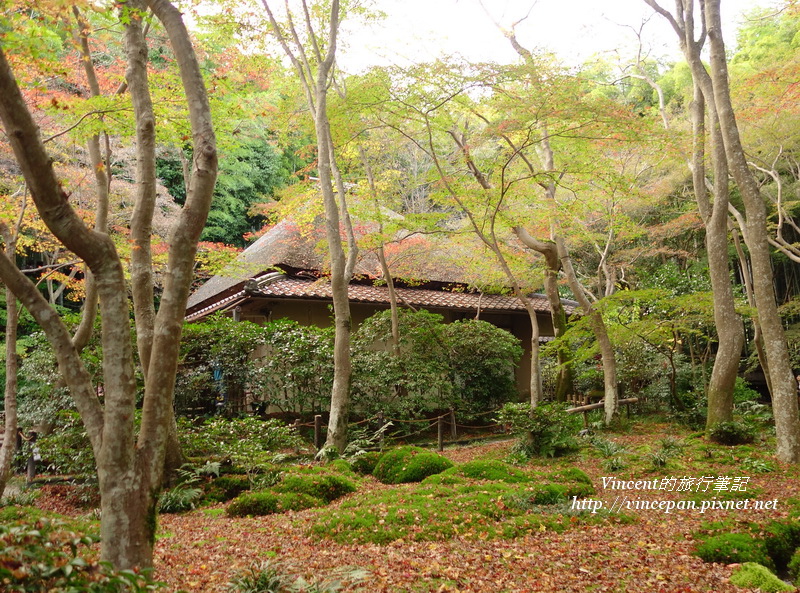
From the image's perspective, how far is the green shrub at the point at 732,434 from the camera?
28.4ft

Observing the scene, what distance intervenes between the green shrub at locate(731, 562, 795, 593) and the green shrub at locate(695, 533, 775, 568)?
0.80 feet

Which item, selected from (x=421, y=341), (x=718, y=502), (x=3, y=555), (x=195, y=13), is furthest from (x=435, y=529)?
(x=421, y=341)

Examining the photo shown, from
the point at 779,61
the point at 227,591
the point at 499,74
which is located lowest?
the point at 227,591

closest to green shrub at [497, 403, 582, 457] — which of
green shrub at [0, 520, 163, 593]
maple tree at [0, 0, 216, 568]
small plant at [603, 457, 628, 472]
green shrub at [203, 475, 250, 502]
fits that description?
small plant at [603, 457, 628, 472]

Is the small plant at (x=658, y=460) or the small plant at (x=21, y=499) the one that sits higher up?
the small plant at (x=21, y=499)

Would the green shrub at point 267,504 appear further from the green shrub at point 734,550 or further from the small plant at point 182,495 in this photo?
the green shrub at point 734,550

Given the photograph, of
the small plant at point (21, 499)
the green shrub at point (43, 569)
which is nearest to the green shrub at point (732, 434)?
the green shrub at point (43, 569)

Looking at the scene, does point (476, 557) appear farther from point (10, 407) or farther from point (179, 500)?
point (10, 407)

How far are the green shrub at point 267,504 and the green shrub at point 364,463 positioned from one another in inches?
68.1

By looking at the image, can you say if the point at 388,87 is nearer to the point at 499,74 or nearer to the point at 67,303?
the point at 499,74

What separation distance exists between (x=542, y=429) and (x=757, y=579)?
478 centimetres

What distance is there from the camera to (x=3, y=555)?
6.68 feet

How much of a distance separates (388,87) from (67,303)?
1525cm

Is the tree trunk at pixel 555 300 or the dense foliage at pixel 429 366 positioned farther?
the tree trunk at pixel 555 300
